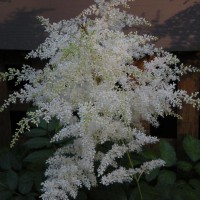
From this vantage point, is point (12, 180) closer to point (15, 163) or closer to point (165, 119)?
point (15, 163)

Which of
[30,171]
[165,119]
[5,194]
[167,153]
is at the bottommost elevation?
[5,194]

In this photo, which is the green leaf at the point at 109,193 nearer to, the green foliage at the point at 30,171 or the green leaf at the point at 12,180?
the green foliage at the point at 30,171

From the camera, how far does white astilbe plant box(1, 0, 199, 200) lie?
1.58m

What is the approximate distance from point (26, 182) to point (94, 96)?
688mm

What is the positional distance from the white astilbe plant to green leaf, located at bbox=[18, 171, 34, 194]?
0.23 meters

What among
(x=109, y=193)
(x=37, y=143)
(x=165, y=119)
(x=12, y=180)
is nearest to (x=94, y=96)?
(x=109, y=193)

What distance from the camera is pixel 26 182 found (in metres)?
2.04

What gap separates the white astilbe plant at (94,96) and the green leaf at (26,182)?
23 cm

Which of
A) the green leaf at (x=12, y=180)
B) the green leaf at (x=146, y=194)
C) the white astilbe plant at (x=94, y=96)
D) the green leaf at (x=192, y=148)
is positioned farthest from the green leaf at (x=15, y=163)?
the green leaf at (x=192, y=148)

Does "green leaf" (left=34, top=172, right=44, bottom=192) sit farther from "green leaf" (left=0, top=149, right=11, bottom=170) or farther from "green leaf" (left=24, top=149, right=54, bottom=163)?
"green leaf" (left=0, top=149, right=11, bottom=170)

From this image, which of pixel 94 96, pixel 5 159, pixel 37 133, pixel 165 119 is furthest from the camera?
pixel 165 119

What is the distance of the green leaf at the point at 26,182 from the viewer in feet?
6.59

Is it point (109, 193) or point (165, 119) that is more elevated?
point (165, 119)

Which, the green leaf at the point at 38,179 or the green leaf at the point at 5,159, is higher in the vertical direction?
the green leaf at the point at 5,159
